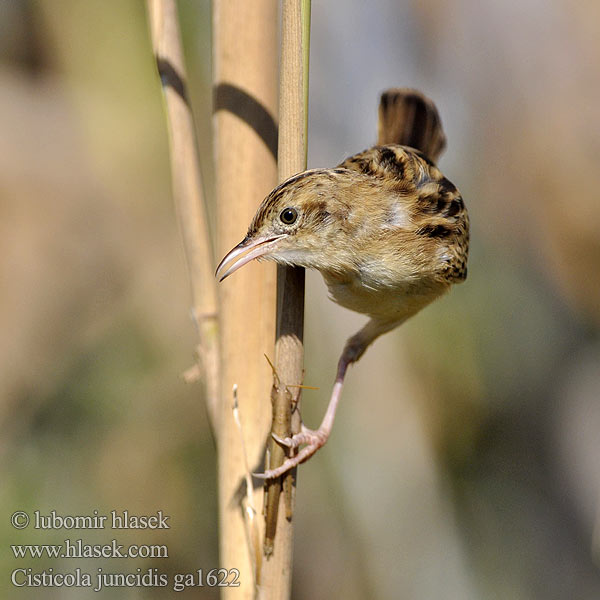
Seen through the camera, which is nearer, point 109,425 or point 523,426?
Result: point 109,425

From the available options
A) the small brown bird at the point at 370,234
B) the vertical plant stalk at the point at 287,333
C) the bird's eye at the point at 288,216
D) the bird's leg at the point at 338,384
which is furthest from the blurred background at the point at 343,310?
the vertical plant stalk at the point at 287,333

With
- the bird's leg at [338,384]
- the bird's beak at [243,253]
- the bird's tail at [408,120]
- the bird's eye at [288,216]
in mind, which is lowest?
the bird's leg at [338,384]

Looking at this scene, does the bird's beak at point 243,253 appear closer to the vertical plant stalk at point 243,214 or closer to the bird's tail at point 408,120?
the vertical plant stalk at point 243,214

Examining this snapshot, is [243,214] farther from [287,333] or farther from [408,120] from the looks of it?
[408,120]

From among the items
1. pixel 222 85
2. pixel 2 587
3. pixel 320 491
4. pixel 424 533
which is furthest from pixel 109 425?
pixel 222 85

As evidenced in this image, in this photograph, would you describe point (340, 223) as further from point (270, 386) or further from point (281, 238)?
point (270, 386)

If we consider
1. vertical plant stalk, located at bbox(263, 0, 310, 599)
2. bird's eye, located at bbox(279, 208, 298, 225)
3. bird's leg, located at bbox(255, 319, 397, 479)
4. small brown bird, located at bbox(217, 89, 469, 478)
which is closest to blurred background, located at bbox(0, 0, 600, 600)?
bird's leg, located at bbox(255, 319, 397, 479)
